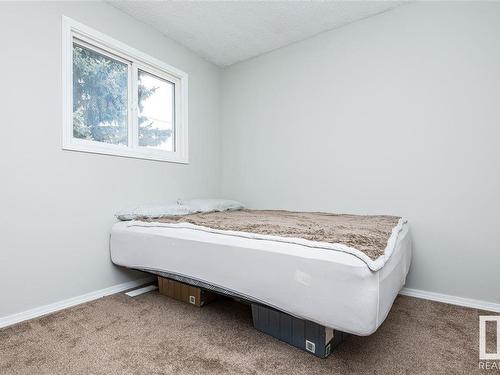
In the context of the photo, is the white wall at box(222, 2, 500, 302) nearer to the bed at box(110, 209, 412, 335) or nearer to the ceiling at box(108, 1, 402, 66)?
the ceiling at box(108, 1, 402, 66)

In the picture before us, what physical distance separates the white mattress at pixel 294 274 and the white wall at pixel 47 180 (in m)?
0.77

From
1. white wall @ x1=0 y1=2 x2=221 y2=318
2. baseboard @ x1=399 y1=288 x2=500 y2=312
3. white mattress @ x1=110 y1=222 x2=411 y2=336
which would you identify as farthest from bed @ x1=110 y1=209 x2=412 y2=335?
baseboard @ x1=399 y1=288 x2=500 y2=312

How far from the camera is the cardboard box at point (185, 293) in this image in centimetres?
203

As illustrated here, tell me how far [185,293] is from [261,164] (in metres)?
1.66

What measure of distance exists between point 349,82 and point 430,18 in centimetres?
75

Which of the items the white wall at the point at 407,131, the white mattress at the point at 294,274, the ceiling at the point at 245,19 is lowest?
the white mattress at the point at 294,274

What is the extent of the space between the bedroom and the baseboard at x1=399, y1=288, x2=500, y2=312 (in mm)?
12

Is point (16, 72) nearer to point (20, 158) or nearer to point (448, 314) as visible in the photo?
point (20, 158)

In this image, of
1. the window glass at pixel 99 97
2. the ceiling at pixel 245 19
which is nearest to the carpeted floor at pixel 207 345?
the window glass at pixel 99 97

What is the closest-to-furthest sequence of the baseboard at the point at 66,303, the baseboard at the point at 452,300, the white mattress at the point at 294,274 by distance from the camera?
the white mattress at the point at 294,274
the baseboard at the point at 66,303
the baseboard at the point at 452,300

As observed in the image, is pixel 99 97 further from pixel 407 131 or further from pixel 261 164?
pixel 407 131

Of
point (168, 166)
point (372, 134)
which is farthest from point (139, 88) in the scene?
point (372, 134)

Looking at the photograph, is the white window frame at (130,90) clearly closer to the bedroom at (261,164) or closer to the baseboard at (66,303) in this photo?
the bedroom at (261,164)

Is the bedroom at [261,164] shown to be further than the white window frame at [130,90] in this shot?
No
